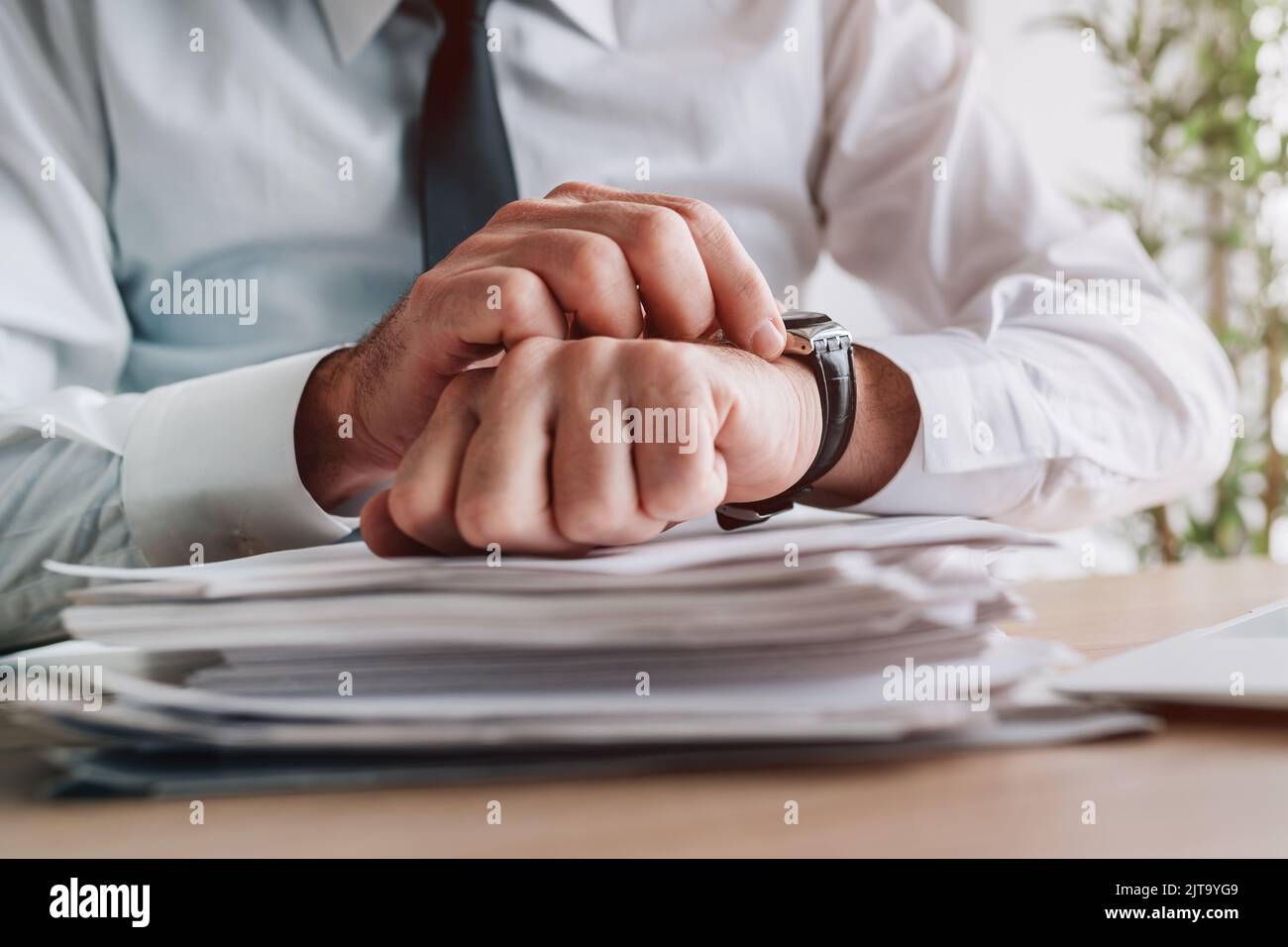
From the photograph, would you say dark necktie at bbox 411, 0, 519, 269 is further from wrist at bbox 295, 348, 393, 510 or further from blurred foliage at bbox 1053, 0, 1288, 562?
blurred foliage at bbox 1053, 0, 1288, 562

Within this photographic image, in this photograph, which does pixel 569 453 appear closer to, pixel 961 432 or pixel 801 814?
pixel 801 814

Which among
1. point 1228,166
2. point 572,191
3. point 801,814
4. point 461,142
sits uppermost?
point 1228,166

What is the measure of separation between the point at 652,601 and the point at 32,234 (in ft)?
2.23

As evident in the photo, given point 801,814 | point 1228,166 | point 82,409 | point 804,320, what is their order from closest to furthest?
point 801,814
point 804,320
point 82,409
point 1228,166

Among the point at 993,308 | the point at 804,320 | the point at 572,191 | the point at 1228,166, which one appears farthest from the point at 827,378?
the point at 1228,166

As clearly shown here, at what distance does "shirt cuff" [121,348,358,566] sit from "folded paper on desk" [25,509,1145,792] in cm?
25

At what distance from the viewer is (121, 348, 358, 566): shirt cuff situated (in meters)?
0.50

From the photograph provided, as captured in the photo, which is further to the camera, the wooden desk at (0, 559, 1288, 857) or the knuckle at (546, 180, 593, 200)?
the knuckle at (546, 180, 593, 200)

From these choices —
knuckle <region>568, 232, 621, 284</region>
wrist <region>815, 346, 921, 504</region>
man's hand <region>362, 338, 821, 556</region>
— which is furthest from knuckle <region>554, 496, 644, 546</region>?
wrist <region>815, 346, 921, 504</region>

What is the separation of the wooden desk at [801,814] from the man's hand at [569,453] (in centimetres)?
7

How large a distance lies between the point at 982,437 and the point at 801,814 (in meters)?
0.44

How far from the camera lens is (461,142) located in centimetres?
67
